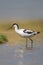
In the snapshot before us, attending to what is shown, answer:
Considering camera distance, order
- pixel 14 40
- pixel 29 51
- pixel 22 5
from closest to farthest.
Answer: pixel 29 51, pixel 14 40, pixel 22 5

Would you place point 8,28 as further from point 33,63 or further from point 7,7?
point 33,63

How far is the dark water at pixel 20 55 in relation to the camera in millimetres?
3131

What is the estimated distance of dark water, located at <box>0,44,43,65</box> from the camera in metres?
3.13

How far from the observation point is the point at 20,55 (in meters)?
3.42

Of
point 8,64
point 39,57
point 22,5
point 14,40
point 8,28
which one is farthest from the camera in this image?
point 22,5

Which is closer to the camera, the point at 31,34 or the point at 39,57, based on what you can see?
the point at 39,57

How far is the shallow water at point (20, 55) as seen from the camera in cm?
313

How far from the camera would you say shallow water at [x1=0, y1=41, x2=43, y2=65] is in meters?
3.13

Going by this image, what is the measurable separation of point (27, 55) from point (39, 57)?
163mm

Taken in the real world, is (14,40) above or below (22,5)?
below

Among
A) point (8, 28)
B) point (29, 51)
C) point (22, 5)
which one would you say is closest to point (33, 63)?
point (29, 51)

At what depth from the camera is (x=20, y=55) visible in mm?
3420

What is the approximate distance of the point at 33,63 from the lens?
121 inches

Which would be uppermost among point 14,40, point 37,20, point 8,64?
point 37,20
